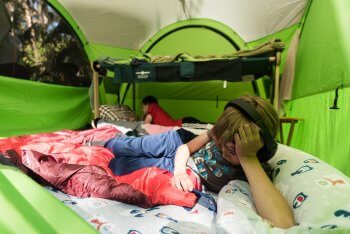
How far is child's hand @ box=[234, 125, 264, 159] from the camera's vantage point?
625 millimetres

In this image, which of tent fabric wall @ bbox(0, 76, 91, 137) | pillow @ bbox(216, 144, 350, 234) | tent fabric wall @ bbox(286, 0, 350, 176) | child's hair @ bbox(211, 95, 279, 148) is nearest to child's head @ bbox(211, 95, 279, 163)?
child's hair @ bbox(211, 95, 279, 148)

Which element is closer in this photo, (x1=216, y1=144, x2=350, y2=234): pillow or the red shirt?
(x1=216, y1=144, x2=350, y2=234): pillow

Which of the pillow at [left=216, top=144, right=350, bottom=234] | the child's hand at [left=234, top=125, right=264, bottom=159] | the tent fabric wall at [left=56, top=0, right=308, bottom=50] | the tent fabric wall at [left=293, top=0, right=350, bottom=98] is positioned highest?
the tent fabric wall at [left=56, top=0, right=308, bottom=50]

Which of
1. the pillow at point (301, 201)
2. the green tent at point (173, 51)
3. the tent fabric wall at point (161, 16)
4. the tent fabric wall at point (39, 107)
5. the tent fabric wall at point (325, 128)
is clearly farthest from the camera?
the tent fabric wall at point (161, 16)

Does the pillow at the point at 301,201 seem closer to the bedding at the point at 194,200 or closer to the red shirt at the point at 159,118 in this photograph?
the bedding at the point at 194,200

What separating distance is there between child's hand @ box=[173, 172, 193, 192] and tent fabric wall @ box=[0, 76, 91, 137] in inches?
64.4

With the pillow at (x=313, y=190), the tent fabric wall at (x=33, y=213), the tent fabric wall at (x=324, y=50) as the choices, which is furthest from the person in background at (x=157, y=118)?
the tent fabric wall at (x=33, y=213)

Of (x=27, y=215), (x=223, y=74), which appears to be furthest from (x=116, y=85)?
(x=27, y=215)

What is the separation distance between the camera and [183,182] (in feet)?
2.56

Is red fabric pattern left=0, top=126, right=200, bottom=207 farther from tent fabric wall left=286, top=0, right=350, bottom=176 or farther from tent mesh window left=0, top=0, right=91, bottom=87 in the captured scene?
tent mesh window left=0, top=0, right=91, bottom=87

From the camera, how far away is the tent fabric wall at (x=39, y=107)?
1.91 metres

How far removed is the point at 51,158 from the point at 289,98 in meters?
1.66

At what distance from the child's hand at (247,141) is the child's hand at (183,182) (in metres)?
0.21

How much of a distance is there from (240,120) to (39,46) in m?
2.12
